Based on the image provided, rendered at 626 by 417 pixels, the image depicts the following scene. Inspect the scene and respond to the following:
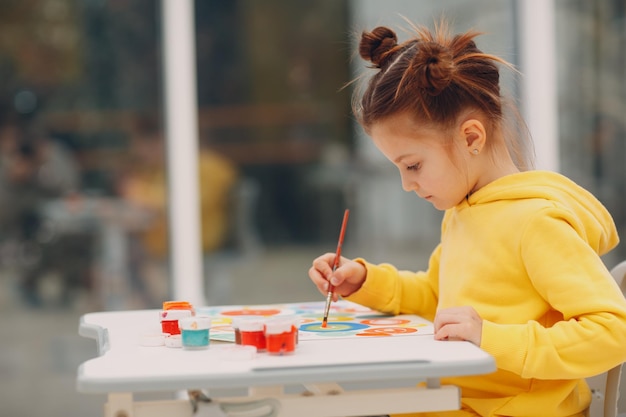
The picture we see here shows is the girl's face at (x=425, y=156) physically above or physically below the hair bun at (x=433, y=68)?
below

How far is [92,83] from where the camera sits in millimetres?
3592

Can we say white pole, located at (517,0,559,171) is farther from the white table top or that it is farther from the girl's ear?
the white table top

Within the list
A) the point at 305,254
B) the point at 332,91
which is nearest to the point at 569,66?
the point at 332,91

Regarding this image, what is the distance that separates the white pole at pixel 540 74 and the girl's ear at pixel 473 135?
92.5 inches

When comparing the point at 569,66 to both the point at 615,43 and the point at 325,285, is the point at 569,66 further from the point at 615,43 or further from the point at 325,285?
the point at 325,285

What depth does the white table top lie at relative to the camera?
1.02m

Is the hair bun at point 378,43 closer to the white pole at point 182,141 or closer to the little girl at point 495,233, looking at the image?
the little girl at point 495,233

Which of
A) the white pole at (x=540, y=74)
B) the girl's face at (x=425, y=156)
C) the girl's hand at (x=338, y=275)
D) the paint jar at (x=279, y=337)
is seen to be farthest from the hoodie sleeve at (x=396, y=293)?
the white pole at (x=540, y=74)

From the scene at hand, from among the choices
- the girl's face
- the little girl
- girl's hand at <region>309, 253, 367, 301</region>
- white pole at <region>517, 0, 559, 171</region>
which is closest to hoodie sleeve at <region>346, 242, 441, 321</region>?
girl's hand at <region>309, 253, 367, 301</region>

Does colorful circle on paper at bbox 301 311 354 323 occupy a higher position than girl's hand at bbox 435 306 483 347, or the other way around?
girl's hand at bbox 435 306 483 347

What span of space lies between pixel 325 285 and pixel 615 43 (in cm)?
274

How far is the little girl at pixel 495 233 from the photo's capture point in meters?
1.21

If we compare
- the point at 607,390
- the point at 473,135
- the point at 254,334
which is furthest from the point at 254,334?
the point at 607,390

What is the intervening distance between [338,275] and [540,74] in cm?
243
